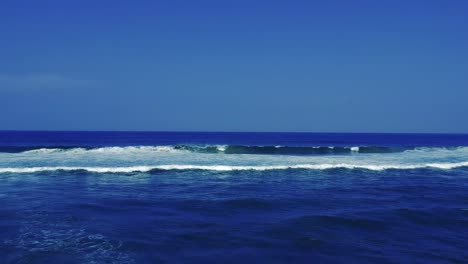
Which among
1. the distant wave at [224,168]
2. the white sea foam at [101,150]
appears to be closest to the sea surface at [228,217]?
Result: the distant wave at [224,168]

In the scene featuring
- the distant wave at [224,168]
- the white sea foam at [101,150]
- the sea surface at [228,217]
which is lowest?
the sea surface at [228,217]

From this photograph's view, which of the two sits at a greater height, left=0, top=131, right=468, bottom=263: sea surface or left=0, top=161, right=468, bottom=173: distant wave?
left=0, top=161, right=468, bottom=173: distant wave

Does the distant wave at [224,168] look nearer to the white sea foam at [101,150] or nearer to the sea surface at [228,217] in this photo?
the sea surface at [228,217]

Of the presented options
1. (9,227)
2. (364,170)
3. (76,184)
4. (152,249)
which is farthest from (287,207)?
(364,170)

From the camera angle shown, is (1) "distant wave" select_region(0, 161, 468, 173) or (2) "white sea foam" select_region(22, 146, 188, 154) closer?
(1) "distant wave" select_region(0, 161, 468, 173)

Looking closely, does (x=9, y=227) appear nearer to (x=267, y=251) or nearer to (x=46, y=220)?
(x=46, y=220)

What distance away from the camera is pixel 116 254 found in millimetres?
8883

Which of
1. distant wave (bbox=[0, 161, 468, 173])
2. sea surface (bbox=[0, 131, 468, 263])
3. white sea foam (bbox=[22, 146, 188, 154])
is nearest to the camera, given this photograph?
sea surface (bbox=[0, 131, 468, 263])

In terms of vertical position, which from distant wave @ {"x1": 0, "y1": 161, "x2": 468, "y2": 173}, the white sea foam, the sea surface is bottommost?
the sea surface

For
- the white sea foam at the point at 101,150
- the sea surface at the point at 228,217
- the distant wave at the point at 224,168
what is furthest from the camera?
the white sea foam at the point at 101,150

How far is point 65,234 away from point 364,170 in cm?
2009

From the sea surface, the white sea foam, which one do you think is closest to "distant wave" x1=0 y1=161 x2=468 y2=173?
the sea surface

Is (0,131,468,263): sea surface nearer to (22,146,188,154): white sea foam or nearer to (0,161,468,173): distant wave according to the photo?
(0,161,468,173): distant wave

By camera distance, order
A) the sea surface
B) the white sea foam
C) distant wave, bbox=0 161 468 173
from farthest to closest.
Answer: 1. the white sea foam
2. distant wave, bbox=0 161 468 173
3. the sea surface
